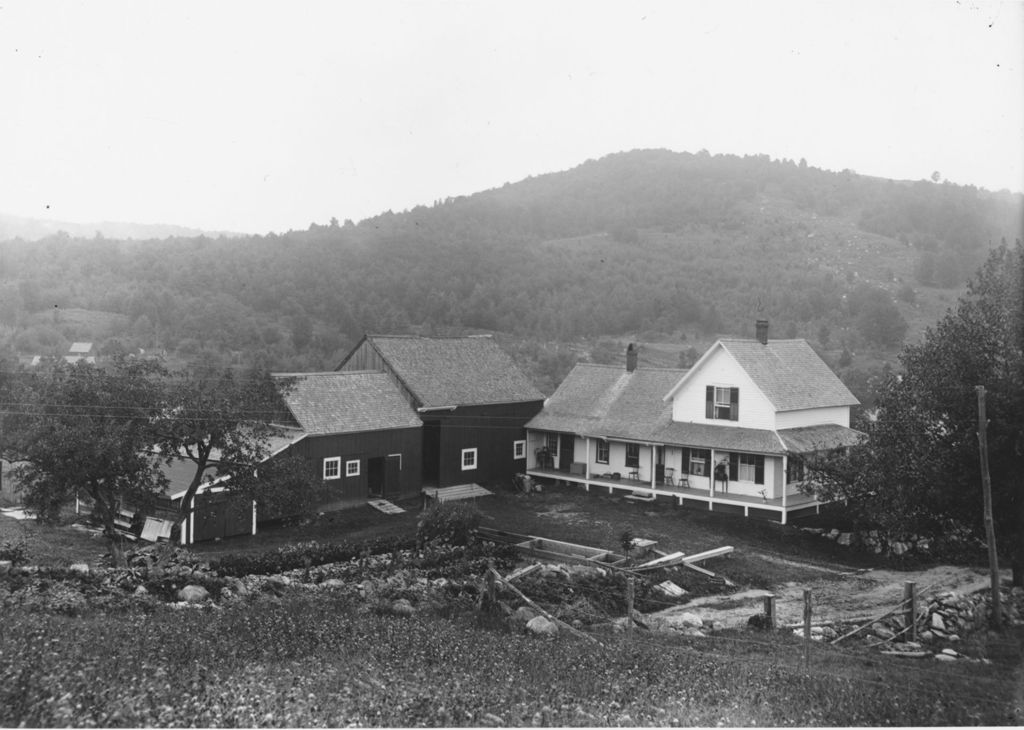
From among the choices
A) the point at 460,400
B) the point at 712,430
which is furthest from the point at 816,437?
the point at 460,400

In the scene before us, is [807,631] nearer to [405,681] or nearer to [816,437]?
[405,681]

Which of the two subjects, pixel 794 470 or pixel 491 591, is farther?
pixel 794 470

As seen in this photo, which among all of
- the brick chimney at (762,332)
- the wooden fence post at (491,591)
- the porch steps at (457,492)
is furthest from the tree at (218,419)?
Result: the brick chimney at (762,332)

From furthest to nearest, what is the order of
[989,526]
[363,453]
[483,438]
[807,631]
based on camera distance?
1. [483,438]
2. [363,453]
3. [989,526]
4. [807,631]

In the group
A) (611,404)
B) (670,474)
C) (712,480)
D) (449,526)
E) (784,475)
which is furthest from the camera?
(611,404)

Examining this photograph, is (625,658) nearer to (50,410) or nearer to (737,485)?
(50,410)

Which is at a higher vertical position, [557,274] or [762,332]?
[557,274]

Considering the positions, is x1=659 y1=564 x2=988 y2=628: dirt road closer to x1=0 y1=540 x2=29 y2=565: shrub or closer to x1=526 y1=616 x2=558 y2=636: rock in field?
x1=526 y1=616 x2=558 y2=636: rock in field

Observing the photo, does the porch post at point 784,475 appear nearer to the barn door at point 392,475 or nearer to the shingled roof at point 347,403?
the shingled roof at point 347,403
